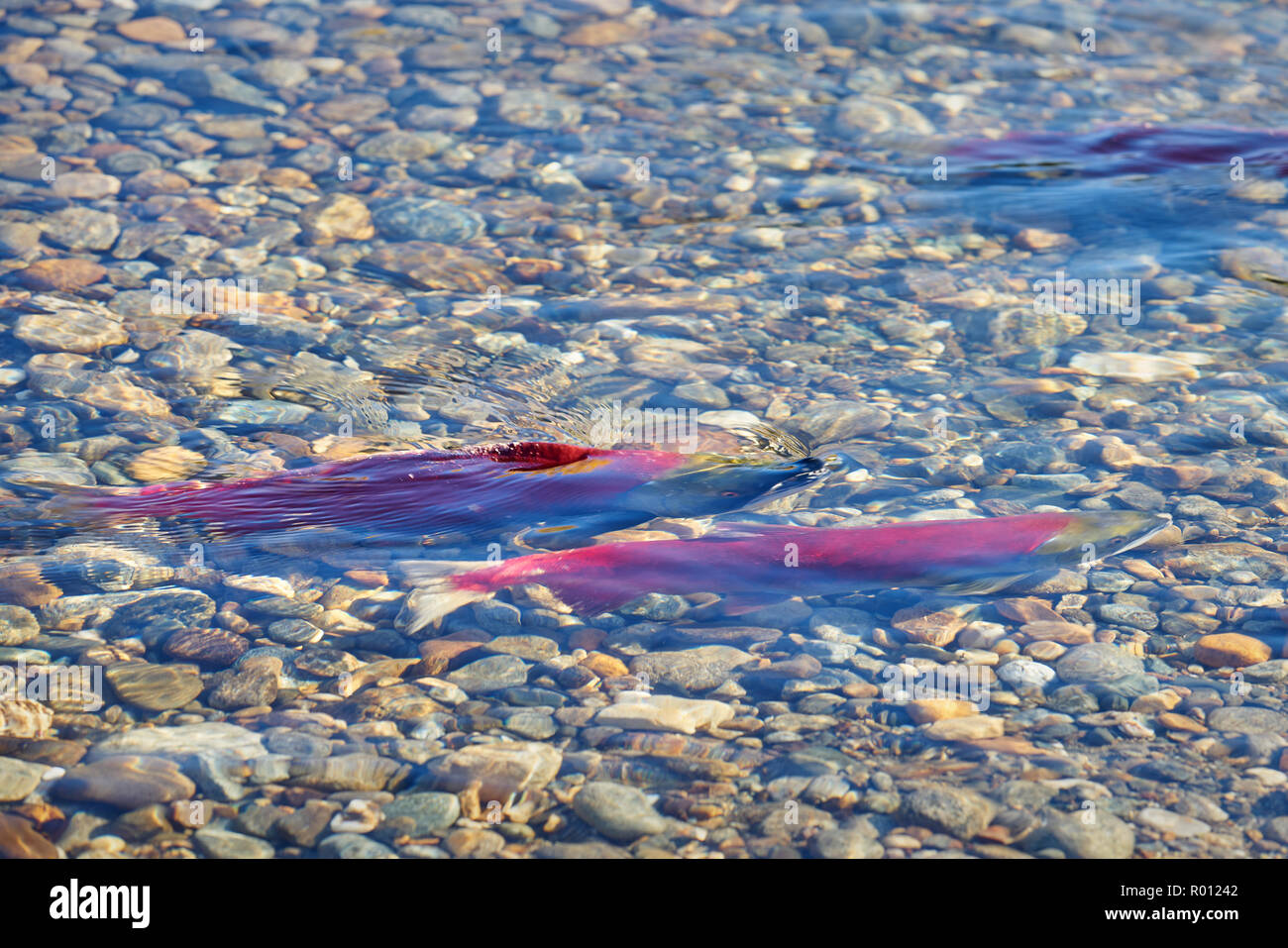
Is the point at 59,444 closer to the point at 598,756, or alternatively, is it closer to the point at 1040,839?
the point at 598,756

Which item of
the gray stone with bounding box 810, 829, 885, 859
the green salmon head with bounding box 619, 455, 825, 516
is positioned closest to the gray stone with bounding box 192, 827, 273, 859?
the gray stone with bounding box 810, 829, 885, 859

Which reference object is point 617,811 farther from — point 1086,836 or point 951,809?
point 1086,836


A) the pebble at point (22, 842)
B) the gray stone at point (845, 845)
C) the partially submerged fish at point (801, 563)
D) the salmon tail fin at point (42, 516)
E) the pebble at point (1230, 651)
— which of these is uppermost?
the salmon tail fin at point (42, 516)

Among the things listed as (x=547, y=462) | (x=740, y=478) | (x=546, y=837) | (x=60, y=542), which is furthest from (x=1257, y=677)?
(x=60, y=542)

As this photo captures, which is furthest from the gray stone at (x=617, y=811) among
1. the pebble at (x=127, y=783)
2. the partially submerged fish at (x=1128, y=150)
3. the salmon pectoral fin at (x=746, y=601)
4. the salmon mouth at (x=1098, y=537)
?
the partially submerged fish at (x=1128, y=150)

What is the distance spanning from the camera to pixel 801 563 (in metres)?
3.90

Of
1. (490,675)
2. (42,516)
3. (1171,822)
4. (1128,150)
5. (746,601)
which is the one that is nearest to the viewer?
(1171,822)

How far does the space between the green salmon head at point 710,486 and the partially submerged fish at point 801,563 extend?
0.19m

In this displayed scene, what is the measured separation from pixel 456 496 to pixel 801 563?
1.28m

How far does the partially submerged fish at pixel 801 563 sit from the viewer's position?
3816 mm

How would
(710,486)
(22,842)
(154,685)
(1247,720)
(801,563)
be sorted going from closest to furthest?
(22,842) < (1247,720) < (154,685) < (801,563) < (710,486)

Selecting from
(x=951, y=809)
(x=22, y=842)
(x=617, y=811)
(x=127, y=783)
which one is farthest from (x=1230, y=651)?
(x=22, y=842)

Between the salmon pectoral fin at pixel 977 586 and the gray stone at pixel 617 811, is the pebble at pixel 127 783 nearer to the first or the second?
the gray stone at pixel 617 811

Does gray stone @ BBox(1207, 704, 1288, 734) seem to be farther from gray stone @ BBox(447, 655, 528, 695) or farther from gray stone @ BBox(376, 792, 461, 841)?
gray stone @ BBox(376, 792, 461, 841)
